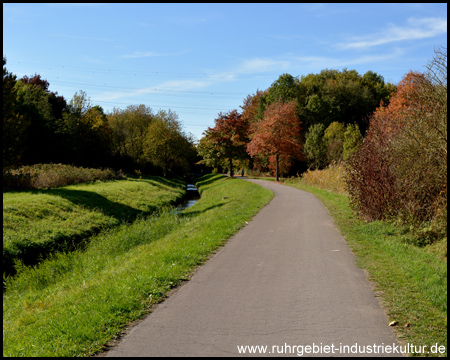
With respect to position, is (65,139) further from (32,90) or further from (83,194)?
(83,194)

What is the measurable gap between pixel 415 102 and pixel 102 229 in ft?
46.9

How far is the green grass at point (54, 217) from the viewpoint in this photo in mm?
13614

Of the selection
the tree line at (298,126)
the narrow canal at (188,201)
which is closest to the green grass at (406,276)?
the narrow canal at (188,201)

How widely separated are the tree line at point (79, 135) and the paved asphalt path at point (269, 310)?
1781 cm

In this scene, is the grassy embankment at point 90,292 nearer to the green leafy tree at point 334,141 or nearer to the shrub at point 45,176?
the shrub at point 45,176

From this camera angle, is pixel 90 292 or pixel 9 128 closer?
pixel 90 292

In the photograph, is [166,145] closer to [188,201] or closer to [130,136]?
[130,136]

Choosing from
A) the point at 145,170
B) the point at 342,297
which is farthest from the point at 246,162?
the point at 342,297

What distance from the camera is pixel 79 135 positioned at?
41.6 meters

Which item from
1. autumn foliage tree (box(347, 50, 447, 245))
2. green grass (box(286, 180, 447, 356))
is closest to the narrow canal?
autumn foliage tree (box(347, 50, 447, 245))

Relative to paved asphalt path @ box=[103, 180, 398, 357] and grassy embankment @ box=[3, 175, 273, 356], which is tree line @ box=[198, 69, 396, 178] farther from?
paved asphalt path @ box=[103, 180, 398, 357]

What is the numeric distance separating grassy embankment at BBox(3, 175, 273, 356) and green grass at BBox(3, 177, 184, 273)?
1.11 meters

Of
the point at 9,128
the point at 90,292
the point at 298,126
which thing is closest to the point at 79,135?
the point at 9,128

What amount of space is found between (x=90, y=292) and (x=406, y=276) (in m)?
6.07
